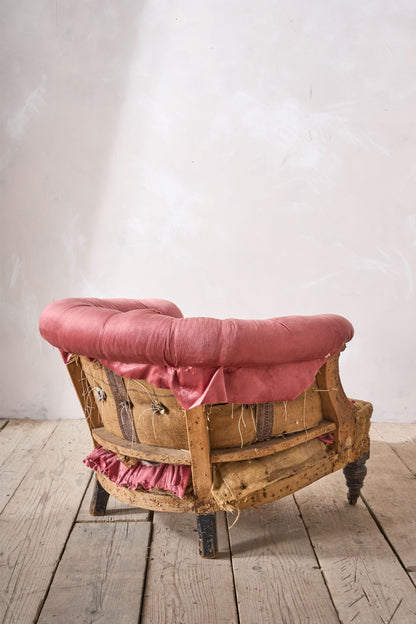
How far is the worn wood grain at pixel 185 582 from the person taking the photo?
4.44ft

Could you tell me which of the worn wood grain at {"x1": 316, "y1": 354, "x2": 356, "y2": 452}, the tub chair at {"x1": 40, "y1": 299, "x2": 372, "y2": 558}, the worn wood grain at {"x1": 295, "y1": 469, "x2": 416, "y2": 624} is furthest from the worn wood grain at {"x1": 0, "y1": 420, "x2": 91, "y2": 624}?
the worn wood grain at {"x1": 316, "y1": 354, "x2": 356, "y2": 452}

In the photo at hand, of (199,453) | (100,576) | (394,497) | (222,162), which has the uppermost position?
(222,162)

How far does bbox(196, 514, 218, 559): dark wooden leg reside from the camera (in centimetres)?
156

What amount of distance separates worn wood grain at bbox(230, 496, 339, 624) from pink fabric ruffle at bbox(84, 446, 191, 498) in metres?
0.31

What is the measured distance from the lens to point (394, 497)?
2.02 metres

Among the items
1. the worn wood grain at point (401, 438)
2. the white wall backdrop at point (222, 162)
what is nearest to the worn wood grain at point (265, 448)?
the worn wood grain at point (401, 438)

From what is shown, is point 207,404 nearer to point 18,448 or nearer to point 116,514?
point 116,514

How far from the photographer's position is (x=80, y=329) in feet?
4.68

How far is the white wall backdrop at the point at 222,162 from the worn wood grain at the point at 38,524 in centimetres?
95

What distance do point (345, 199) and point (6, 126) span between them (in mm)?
1820

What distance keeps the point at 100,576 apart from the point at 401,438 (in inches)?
68.2

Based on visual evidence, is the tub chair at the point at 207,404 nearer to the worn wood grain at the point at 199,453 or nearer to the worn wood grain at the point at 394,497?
the worn wood grain at the point at 199,453

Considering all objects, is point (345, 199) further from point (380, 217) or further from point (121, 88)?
point (121, 88)

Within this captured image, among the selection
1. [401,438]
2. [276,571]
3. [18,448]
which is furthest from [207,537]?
[401,438]
